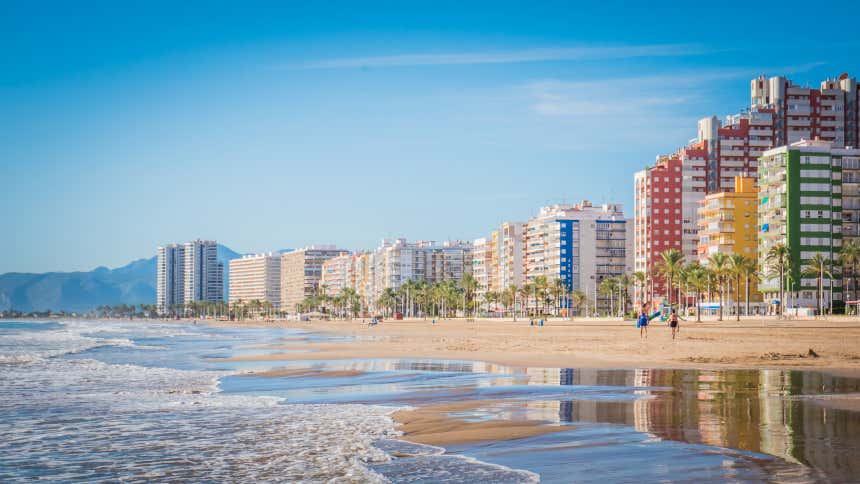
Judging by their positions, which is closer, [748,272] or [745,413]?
[745,413]

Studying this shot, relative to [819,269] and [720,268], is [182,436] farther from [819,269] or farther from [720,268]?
[819,269]

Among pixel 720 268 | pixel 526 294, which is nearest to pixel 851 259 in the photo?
pixel 720 268

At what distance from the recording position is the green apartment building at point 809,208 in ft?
345

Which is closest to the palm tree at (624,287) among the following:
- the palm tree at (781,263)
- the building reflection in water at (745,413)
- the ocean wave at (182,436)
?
the palm tree at (781,263)

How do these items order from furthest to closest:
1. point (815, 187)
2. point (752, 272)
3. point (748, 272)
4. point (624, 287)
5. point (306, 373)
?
1. point (624, 287)
2. point (815, 187)
3. point (752, 272)
4. point (748, 272)
5. point (306, 373)

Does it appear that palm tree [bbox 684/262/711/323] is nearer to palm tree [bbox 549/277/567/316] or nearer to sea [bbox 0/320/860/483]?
palm tree [bbox 549/277/567/316]

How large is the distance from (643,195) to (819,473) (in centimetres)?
13640

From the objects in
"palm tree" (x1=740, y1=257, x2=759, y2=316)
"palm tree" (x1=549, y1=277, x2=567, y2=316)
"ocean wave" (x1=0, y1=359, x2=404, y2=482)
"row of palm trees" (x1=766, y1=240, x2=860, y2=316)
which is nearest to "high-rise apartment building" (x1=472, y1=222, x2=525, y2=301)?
"palm tree" (x1=549, y1=277, x2=567, y2=316)

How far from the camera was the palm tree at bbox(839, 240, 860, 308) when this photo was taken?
99.2m

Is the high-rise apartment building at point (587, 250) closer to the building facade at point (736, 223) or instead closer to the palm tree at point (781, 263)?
the building facade at point (736, 223)

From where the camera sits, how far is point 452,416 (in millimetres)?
13773

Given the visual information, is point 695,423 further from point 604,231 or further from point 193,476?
point 604,231

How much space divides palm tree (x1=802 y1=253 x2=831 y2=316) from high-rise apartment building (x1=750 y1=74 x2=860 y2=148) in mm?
36979

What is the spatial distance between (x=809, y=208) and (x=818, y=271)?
30.7ft
